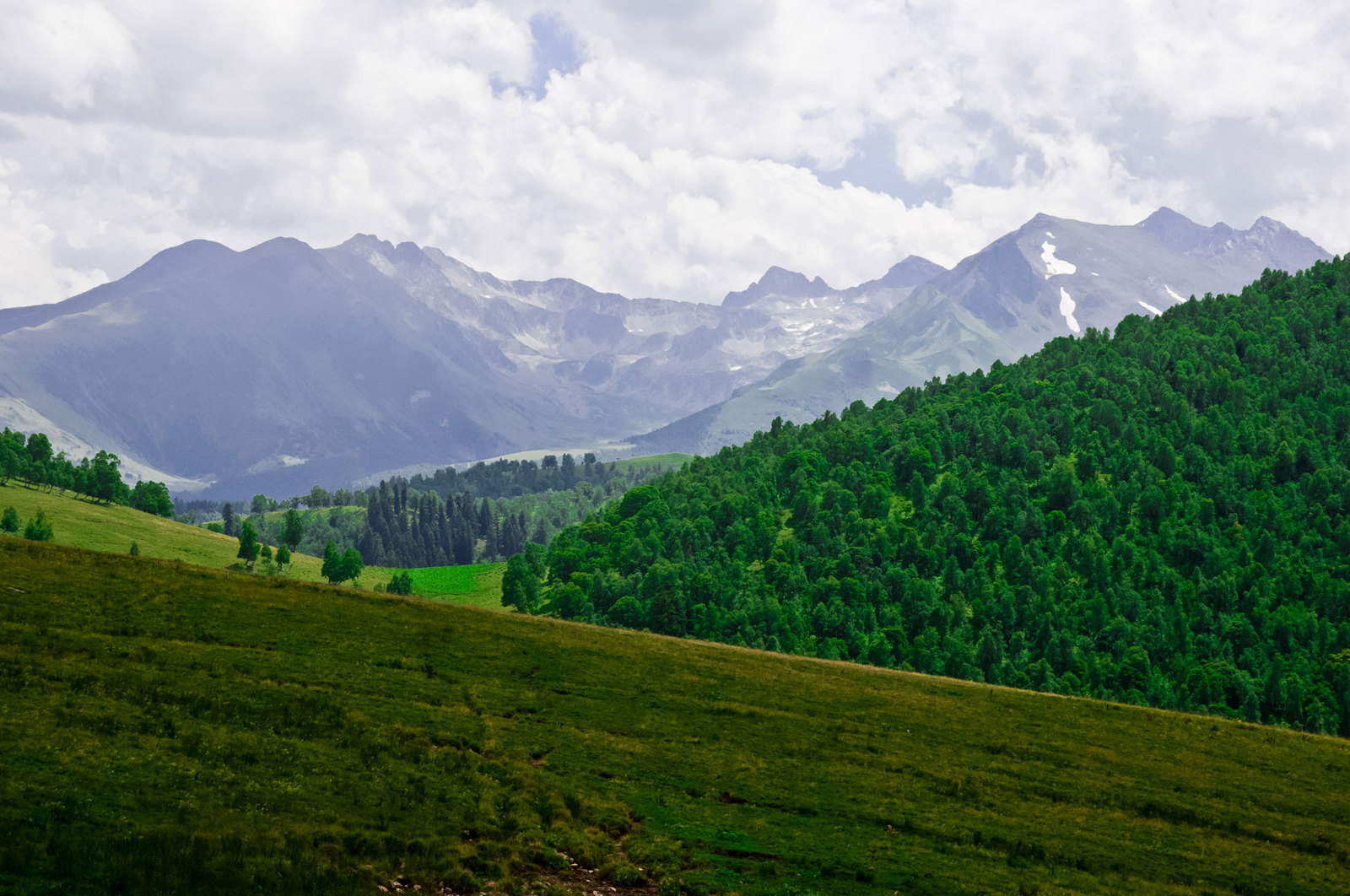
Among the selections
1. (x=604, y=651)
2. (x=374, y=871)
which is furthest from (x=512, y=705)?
(x=374, y=871)

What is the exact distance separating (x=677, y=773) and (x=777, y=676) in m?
31.0

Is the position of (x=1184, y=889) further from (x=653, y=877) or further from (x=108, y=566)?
(x=108, y=566)

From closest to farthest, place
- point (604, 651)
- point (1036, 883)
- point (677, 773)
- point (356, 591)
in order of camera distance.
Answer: point (1036, 883)
point (677, 773)
point (604, 651)
point (356, 591)

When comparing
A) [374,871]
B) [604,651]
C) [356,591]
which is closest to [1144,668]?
[604,651]

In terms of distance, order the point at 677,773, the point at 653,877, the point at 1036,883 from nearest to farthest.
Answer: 1. the point at 653,877
2. the point at 1036,883
3. the point at 677,773

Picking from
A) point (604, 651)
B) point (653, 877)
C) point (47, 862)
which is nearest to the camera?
point (47, 862)

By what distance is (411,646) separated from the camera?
253 feet

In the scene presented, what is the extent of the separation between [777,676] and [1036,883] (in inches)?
1598

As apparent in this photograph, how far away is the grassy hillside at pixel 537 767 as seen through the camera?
40.9 m

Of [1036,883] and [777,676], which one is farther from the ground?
[777,676]

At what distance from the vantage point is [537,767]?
56500 millimetres

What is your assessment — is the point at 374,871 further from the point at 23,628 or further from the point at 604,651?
the point at 604,651

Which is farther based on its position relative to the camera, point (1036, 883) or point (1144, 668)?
point (1144, 668)

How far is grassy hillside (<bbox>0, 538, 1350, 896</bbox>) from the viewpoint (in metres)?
40.9
